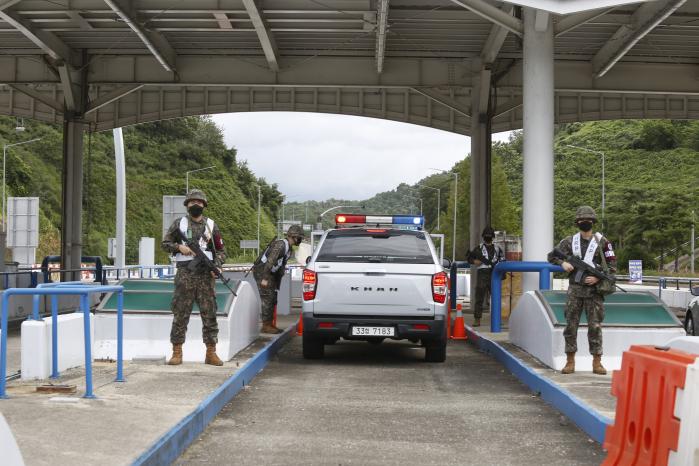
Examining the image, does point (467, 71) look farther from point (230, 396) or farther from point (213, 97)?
point (230, 396)

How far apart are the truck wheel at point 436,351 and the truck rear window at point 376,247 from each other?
3.64ft

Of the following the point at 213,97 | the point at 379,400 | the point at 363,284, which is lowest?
the point at 379,400

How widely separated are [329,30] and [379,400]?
14899 millimetres

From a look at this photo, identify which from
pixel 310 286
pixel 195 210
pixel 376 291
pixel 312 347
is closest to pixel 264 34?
pixel 312 347

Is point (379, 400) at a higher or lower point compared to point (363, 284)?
lower

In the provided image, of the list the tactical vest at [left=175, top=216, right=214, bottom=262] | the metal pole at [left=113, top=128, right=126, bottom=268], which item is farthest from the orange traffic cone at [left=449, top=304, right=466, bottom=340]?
the metal pole at [left=113, top=128, right=126, bottom=268]

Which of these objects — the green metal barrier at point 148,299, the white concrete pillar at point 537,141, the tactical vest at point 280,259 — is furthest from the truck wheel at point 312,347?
the white concrete pillar at point 537,141

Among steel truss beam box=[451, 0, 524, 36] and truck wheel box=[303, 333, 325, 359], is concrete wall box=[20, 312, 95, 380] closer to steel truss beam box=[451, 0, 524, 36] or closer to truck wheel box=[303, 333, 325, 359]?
truck wheel box=[303, 333, 325, 359]

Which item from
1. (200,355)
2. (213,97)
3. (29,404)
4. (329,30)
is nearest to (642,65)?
(329,30)

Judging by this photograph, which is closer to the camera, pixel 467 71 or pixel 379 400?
pixel 379 400

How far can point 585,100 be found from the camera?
3188cm

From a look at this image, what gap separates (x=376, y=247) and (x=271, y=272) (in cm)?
302

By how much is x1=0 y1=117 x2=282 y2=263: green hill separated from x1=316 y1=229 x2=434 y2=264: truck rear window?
51281mm

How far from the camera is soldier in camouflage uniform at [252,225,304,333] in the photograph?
1573cm
